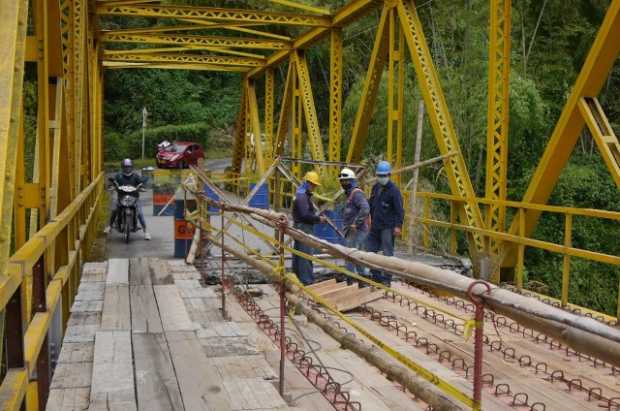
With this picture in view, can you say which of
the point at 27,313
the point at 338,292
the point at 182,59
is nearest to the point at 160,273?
the point at 338,292

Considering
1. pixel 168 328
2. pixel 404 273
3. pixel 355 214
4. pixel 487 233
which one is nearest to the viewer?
pixel 404 273

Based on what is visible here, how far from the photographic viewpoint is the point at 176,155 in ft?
124

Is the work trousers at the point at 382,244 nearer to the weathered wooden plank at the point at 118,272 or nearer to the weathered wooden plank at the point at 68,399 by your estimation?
the weathered wooden plank at the point at 118,272

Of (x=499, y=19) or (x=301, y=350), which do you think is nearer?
(x=301, y=350)

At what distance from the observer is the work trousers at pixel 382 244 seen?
970cm

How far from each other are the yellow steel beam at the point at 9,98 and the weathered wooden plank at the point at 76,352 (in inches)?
120

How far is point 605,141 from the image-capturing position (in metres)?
8.63

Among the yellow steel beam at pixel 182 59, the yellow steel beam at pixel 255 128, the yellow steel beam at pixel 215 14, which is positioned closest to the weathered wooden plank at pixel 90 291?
the yellow steel beam at pixel 215 14

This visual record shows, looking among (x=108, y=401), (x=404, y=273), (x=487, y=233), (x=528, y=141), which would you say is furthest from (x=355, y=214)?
(x=528, y=141)

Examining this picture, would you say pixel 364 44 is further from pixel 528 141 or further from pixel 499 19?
pixel 499 19

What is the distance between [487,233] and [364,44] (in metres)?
23.7

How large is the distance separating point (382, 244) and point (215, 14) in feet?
28.8

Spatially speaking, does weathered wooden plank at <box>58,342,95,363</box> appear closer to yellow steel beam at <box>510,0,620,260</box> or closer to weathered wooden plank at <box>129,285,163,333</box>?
weathered wooden plank at <box>129,285,163,333</box>

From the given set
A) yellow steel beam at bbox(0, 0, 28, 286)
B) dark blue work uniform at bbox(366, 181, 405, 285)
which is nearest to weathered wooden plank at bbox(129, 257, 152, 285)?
dark blue work uniform at bbox(366, 181, 405, 285)
